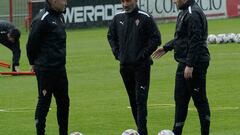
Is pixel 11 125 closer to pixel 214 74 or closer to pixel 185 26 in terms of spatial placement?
pixel 185 26

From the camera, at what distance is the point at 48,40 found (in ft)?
43.3

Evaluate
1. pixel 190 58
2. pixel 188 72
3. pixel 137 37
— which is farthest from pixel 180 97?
pixel 137 37

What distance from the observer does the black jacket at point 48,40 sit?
43.1 feet

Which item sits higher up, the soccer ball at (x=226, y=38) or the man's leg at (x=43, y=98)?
the man's leg at (x=43, y=98)

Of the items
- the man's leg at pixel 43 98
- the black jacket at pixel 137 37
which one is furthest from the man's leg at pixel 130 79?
the man's leg at pixel 43 98

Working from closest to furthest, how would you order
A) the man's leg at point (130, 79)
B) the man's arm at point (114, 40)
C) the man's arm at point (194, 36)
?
the man's arm at point (194, 36) → the man's leg at point (130, 79) → the man's arm at point (114, 40)

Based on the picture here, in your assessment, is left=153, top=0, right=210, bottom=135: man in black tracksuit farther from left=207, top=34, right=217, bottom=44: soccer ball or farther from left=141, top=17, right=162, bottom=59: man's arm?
left=207, top=34, right=217, bottom=44: soccer ball

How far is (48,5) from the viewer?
1318cm

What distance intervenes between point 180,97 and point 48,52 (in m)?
2.11

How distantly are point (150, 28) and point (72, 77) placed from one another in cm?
1145

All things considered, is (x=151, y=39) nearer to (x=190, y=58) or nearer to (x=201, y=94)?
(x=190, y=58)

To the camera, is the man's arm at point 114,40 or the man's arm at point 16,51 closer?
the man's arm at point 114,40

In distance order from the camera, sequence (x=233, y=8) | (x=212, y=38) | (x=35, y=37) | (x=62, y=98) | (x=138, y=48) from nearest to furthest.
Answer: (x=35, y=37) < (x=62, y=98) < (x=138, y=48) < (x=212, y=38) < (x=233, y=8)

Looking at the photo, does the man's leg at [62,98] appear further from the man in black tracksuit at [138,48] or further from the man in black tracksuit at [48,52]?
the man in black tracksuit at [138,48]
